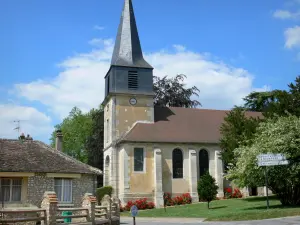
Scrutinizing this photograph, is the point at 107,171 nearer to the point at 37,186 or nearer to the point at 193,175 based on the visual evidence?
the point at 193,175

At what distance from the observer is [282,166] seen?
2367 centimetres

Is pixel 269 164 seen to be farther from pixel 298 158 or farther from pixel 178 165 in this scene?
pixel 178 165

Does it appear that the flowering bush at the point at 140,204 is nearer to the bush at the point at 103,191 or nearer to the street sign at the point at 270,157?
the bush at the point at 103,191

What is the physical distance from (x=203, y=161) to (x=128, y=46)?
1401 cm

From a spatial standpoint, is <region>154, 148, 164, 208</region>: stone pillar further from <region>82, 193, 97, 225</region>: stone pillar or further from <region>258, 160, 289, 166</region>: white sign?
<region>82, 193, 97, 225</region>: stone pillar

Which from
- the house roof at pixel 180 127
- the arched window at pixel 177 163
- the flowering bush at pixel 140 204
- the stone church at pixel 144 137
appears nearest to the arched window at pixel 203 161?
the stone church at pixel 144 137

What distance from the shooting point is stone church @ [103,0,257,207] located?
37406 mm

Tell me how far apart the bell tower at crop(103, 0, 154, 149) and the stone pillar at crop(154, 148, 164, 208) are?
428 centimetres

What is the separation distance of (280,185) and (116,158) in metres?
18.3

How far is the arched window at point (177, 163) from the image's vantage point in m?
38.7

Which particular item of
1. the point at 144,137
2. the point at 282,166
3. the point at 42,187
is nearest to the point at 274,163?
the point at 282,166

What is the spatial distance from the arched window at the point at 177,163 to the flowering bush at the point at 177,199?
217 centimetres

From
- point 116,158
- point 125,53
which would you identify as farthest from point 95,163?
point 125,53

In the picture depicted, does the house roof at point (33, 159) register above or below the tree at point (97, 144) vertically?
below
